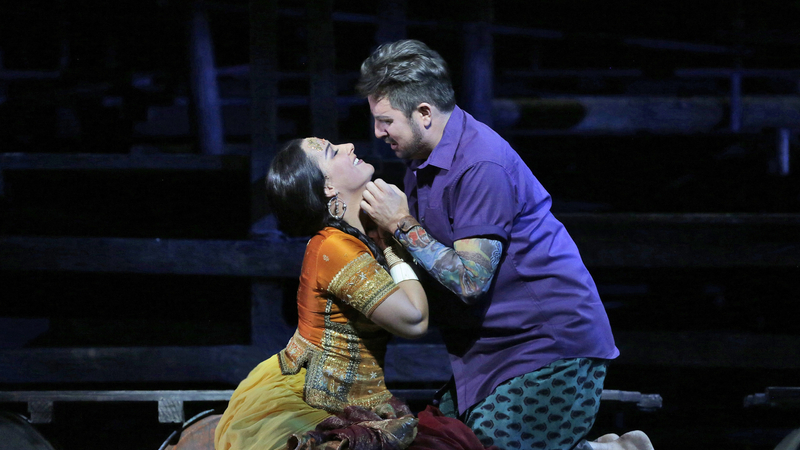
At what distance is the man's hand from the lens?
2.01 meters

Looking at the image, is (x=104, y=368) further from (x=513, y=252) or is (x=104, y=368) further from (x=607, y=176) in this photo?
(x=607, y=176)

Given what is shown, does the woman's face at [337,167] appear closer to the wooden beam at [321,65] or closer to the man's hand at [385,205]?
the man's hand at [385,205]

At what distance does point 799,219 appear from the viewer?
3.38 meters

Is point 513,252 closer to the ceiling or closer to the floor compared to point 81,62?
closer to the floor

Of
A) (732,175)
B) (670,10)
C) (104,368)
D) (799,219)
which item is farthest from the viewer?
(670,10)

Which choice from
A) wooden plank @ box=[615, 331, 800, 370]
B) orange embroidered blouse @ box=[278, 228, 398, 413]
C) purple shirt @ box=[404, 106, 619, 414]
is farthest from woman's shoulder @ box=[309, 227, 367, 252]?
wooden plank @ box=[615, 331, 800, 370]

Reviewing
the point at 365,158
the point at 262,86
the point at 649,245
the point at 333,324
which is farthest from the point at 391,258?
the point at 649,245

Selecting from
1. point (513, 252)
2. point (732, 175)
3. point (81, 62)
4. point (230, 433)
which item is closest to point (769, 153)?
point (732, 175)

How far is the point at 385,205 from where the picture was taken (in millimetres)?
2020

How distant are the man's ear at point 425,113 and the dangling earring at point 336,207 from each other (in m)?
0.37

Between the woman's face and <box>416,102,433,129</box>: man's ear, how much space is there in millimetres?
269

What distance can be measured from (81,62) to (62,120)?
0.44m

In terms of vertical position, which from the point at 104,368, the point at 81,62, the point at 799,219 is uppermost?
the point at 81,62

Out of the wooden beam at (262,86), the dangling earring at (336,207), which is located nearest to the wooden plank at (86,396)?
the wooden beam at (262,86)
